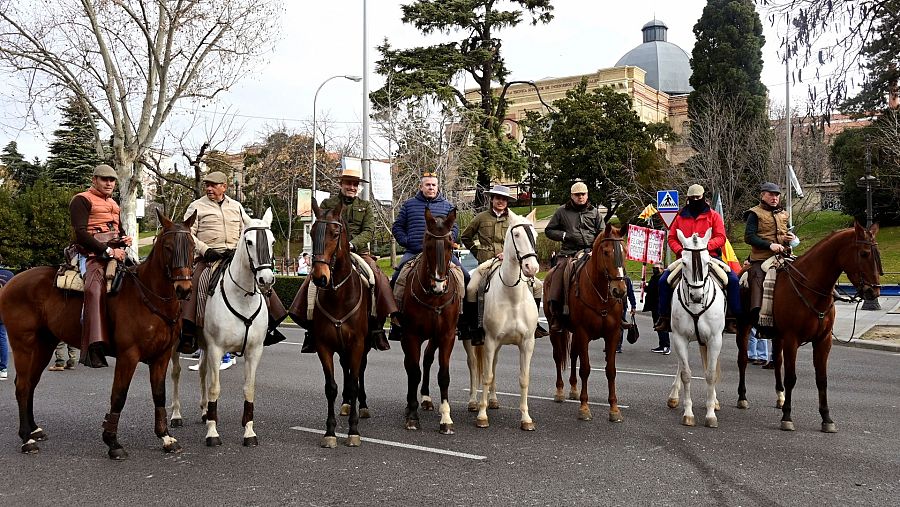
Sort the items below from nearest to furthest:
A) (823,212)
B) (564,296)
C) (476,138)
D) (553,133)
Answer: (564,296) < (476,138) < (553,133) < (823,212)

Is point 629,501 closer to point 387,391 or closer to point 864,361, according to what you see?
point 387,391

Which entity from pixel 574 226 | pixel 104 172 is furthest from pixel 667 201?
pixel 104 172

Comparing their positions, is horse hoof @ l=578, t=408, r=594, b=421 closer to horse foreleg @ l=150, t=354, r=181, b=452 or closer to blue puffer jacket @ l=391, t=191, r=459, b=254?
blue puffer jacket @ l=391, t=191, r=459, b=254

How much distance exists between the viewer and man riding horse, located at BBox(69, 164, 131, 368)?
24.3 ft

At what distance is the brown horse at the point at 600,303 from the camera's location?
8578mm

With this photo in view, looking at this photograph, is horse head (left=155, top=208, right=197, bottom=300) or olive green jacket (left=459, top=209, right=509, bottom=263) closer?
horse head (left=155, top=208, right=197, bottom=300)

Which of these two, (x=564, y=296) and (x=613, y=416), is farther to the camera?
(x=564, y=296)

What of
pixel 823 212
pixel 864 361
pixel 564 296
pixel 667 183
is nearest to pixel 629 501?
pixel 564 296

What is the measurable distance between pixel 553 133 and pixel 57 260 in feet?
107

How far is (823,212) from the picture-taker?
55938mm

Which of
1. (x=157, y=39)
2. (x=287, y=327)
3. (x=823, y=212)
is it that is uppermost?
(x=157, y=39)

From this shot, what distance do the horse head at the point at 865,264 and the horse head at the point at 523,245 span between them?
12.1 feet

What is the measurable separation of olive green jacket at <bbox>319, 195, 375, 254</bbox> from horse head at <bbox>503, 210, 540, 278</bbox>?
168 cm

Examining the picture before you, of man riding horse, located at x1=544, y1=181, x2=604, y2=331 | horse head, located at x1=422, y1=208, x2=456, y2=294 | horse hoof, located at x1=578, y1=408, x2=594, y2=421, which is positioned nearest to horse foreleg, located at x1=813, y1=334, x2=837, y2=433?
horse hoof, located at x1=578, y1=408, x2=594, y2=421
